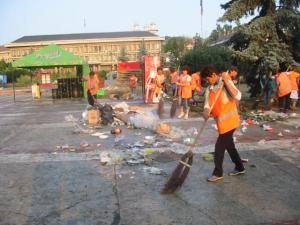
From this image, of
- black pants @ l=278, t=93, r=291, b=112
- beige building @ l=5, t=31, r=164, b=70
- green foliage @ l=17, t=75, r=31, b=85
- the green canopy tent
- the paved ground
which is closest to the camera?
the paved ground

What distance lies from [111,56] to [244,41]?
90.8m

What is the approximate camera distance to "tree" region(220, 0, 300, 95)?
599 inches

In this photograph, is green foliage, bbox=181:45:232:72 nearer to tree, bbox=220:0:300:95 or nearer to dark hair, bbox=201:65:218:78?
tree, bbox=220:0:300:95

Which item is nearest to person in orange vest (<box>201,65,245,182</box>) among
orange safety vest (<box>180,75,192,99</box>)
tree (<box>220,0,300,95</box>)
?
orange safety vest (<box>180,75,192,99</box>)

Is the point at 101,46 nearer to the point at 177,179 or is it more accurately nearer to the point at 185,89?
the point at 185,89

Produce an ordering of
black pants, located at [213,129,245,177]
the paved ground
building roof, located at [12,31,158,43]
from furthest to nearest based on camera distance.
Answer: building roof, located at [12,31,158,43] → black pants, located at [213,129,245,177] → the paved ground

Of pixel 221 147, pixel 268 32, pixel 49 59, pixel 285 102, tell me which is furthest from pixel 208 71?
pixel 49 59

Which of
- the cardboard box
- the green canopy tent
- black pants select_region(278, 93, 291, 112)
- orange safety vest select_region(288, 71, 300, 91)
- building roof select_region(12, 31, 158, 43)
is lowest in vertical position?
the cardboard box

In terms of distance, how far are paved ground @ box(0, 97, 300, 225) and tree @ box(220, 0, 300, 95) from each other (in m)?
7.32

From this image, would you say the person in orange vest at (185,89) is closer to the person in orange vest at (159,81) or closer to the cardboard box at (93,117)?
the cardboard box at (93,117)

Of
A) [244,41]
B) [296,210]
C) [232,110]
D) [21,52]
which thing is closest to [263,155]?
[232,110]

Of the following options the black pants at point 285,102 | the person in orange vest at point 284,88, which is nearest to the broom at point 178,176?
the person in orange vest at point 284,88

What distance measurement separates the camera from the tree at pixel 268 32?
49.9 feet

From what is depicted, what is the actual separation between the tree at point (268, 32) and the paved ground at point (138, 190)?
732cm
